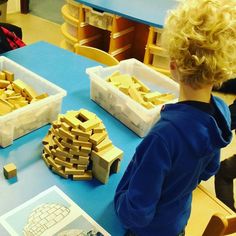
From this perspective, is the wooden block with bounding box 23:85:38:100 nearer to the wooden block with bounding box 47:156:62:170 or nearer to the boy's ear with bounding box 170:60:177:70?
the wooden block with bounding box 47:156:62:170

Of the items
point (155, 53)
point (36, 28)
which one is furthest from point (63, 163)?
point (36, 28)

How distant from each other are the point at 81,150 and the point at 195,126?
0.43 m

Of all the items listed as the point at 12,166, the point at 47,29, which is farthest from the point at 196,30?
the point at 47,29

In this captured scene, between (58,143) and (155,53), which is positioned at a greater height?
(58,143)

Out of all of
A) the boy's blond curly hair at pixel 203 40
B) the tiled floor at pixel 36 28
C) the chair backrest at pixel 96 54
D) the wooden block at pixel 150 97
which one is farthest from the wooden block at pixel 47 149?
the tiled floor at pixel 36 28

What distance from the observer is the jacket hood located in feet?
2.28

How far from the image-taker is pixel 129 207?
787 millimetres

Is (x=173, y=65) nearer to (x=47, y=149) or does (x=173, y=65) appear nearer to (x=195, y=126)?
(x=195, y=126)

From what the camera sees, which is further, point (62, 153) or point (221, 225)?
point (62, 153)

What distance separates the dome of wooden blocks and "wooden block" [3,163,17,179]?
0.38 ft

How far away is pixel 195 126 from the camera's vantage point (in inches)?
27.3

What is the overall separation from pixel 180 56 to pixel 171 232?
0.49m

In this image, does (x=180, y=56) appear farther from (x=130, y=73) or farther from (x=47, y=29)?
(x=47, y=29)

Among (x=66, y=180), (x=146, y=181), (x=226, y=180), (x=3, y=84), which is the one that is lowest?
(x=226, y=180)
